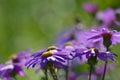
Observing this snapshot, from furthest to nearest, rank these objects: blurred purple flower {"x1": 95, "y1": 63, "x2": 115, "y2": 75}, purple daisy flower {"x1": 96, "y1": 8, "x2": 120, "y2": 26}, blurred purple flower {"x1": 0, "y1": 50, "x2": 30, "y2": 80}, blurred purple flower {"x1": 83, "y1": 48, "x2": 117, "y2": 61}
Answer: purple daisy flower {"x1": 96, "y1": 8, "x2": 120, "y2": 26}, blurred purple flower {"x1": 95, "y1": 63, "x2": 115, "y2": 75}, blurred purple flower {"x1": 0, "y1": 50, "x2": 30, "y2": 80}, blurred purple flower {"x1": 83, "y1": 48, "x2": 117, "y2": 61}

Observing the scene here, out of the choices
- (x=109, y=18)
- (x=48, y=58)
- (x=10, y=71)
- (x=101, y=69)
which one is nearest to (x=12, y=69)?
(x=10, y=71)

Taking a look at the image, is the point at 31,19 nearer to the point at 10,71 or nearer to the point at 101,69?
the point at 101,69

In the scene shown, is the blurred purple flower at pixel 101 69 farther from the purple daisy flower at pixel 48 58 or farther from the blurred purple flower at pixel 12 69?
the purple daisy flower at pixel 48 58

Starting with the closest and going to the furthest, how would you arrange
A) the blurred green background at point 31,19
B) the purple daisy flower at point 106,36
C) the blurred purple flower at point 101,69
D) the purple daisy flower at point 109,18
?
the purple daisy flower at point 106,36 < the blurred purple flower at point 101,69 < the purple daisy flower at point 109,18 < the blurred green background at point 31,19

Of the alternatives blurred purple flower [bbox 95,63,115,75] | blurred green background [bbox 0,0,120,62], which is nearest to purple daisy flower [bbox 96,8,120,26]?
blurred purple flower [bbox 95,63,115,75]

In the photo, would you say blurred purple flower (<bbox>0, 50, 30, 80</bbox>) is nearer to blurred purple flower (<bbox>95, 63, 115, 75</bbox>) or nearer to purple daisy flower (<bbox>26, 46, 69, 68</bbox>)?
purple daisy flower (<bbox>26, 46, 69, 68</bbox>)

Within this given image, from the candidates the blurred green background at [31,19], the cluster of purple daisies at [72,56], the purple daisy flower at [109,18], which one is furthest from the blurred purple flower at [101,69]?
the blurred green background at [31,19]

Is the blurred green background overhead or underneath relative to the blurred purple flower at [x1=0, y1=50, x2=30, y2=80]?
overhead

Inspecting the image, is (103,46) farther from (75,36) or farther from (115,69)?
(75,36)
